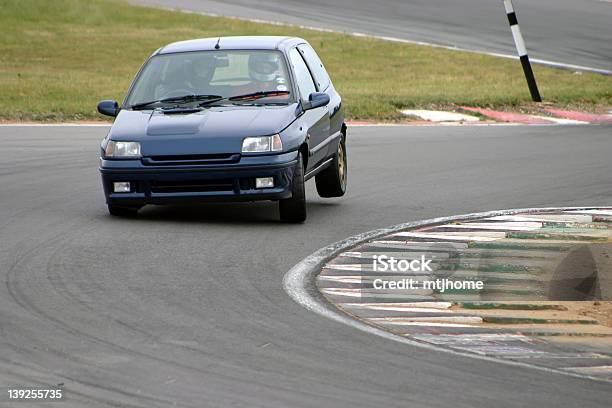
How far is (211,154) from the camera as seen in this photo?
1242 centimetres

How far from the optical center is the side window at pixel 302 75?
13742 millimetres

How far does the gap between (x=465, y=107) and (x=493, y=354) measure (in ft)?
49.6

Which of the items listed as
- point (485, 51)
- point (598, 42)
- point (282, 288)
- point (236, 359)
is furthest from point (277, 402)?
point (598, 42)

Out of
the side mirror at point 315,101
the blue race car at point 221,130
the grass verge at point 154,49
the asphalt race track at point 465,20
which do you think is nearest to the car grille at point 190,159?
the blue race car at point 221,130

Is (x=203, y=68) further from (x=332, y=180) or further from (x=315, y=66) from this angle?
(x=332, y=180)

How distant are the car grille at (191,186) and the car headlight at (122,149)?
303 millimetres

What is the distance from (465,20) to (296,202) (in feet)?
78.8

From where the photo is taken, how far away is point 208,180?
12.5 metres

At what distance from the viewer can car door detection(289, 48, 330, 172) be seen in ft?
43.4

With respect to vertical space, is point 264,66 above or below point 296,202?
above

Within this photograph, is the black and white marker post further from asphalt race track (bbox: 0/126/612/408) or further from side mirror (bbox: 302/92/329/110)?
side mirror (bbox: 302/92/329/110)

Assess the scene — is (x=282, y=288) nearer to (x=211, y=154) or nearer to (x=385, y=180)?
(x=211, y=154)
